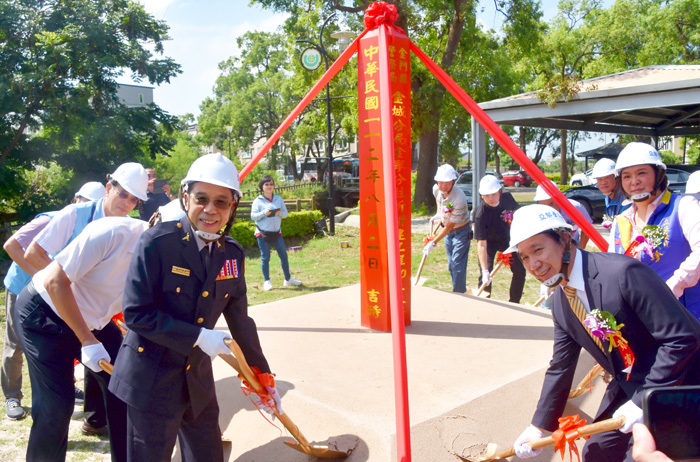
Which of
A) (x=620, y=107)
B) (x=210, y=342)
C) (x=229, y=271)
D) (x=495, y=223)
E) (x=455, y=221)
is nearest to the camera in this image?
(x=210, y=342)

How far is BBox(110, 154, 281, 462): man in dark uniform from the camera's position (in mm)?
2154

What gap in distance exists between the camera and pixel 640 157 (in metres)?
3.28

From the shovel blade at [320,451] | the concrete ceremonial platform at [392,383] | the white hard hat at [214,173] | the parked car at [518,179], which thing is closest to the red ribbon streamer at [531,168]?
A: the concrete ceremonial platform at [392,383]

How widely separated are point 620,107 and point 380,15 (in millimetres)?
6880

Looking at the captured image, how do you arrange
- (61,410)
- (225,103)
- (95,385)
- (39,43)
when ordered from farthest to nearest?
(225,103) < (39,43) < (95,385) < (61,410)

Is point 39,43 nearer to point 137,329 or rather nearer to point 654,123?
point 137,329

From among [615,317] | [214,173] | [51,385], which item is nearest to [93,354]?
[51,385]

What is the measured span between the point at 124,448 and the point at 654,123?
16387mm

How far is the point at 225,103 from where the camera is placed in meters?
39.2

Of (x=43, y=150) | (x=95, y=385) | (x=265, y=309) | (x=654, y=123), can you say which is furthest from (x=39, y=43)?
(x=654, y=123)

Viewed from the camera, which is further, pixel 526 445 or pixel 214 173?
pixel 526 445

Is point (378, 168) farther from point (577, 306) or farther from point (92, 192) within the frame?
point (577, 306)

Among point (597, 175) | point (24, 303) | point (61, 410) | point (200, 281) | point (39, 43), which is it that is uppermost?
point (39, 43)

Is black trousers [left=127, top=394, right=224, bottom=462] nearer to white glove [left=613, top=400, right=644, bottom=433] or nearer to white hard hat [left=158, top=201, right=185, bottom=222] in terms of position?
white hard hat [left=158, top=201, right=185, bottom=222]
